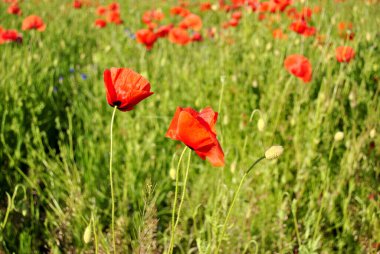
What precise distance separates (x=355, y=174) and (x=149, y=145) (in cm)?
89

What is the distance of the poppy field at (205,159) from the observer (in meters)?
1.27

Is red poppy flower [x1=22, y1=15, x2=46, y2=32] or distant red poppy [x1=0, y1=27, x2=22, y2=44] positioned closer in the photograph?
distant red poppy [x1=0, y1=27, x2=22, y2=44]

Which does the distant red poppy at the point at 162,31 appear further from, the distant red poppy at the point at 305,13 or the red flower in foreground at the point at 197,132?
the red flower in foreground at the point at 197,132

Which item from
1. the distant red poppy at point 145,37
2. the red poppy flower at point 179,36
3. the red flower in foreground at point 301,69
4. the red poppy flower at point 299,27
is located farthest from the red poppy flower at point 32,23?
the red flower in foreground at point 301,69

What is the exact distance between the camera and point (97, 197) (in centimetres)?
167

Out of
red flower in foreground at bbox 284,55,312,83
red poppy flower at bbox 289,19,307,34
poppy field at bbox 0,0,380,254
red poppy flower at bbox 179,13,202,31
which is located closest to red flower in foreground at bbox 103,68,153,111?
poppy field at bbox 0,0,380,254

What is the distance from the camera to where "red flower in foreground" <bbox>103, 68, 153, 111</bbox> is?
83 cm

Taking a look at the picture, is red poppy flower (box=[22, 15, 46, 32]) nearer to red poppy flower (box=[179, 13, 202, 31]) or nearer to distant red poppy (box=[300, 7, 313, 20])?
red poppy flower (box=[179, 13, 202, 31])

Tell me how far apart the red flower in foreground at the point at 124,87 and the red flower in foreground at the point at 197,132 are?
11cm

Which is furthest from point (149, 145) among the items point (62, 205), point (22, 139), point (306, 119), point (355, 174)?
point (355, 174)

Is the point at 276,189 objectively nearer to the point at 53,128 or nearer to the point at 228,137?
the point at 228,137

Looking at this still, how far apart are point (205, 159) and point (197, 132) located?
253mm

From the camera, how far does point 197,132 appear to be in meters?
0.74

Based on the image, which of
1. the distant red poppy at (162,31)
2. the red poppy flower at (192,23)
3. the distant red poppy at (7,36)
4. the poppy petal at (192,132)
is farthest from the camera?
the red poppy flower at (192,23)
